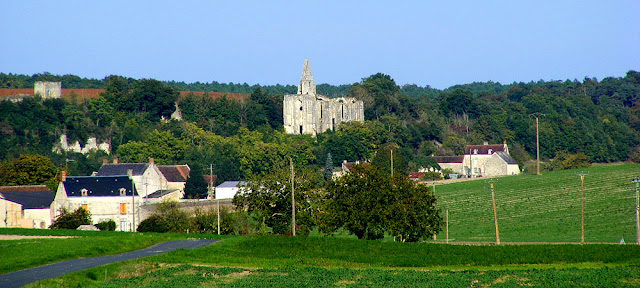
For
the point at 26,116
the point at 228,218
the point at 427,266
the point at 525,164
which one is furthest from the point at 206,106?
the point at 427,266

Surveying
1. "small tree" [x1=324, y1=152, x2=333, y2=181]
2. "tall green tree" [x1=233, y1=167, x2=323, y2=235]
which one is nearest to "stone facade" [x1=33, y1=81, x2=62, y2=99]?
"small tree" [x1=324, y1=152, x2=333, y2=181]

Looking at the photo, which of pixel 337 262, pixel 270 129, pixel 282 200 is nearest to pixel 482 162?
pixel 270 129

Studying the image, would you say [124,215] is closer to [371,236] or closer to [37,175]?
[37,175]

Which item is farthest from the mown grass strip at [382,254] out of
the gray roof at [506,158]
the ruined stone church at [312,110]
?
the ruined stone church at [312,110]

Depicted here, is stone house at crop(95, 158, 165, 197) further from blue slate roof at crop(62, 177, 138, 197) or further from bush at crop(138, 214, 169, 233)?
bush at crop(138, 214, 169, 233)

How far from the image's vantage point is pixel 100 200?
6856 cm

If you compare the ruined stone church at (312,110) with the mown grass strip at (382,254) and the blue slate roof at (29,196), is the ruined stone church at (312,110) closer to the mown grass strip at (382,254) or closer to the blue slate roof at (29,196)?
the blue slate roof at (29,196)

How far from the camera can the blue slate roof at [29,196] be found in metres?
65.6

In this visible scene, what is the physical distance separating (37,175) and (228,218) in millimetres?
27410

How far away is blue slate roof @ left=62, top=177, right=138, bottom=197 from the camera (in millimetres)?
68625

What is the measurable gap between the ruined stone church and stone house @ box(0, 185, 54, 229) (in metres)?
56.1

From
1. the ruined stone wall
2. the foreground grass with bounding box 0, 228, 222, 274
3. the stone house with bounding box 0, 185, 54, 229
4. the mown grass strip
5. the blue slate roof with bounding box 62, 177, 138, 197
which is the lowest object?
the mown grass strip

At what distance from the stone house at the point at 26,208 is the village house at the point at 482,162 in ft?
170

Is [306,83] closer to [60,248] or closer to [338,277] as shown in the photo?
[60,248]
